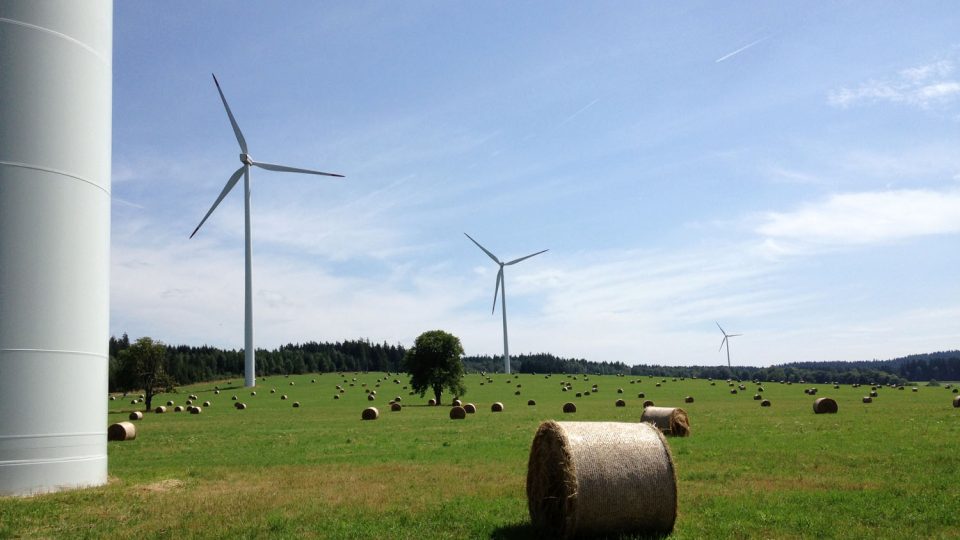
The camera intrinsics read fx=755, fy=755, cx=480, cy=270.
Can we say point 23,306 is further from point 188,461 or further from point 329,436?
point 329,436

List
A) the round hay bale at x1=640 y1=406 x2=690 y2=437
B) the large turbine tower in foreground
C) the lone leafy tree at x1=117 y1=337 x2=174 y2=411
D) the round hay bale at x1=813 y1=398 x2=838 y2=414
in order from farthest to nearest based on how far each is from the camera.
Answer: the lone leafy tree at x1=117 y1=337 x2=174 y2=411, the round hay bale at x1=813 y1=398 x2=838 y2=414, the round hay bale at x1=640 y1=406 x2=690 y2=437, the large turbine tower in foreground

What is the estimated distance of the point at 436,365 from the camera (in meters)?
77.6

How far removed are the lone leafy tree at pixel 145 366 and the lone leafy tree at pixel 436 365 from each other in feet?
80.5

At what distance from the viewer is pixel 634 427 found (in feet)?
47.7

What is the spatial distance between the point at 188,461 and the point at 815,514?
70.1ft

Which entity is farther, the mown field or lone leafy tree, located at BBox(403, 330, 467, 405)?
lone leafy tree, located at BBox(403, 330, 467, 405)

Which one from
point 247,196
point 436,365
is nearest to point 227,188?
point 247,196

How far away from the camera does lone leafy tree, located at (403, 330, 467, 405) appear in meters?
77.2

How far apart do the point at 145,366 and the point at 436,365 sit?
2909cm

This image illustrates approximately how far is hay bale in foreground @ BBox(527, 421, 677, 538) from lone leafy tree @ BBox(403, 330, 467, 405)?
63.5m

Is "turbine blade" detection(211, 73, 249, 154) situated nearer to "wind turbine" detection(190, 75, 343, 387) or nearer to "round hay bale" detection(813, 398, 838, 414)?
"wind turbine" detection(190, 75, 343, 387)

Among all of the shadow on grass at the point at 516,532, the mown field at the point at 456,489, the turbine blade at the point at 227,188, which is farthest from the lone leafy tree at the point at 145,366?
the shadow on grass at the point at 516,532

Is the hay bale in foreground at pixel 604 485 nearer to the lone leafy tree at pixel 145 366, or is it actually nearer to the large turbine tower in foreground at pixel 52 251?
the large turbine tower in foreground at pixel 52 251

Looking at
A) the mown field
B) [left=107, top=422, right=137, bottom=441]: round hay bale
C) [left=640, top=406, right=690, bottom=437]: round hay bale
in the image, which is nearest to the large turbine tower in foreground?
the mown field
